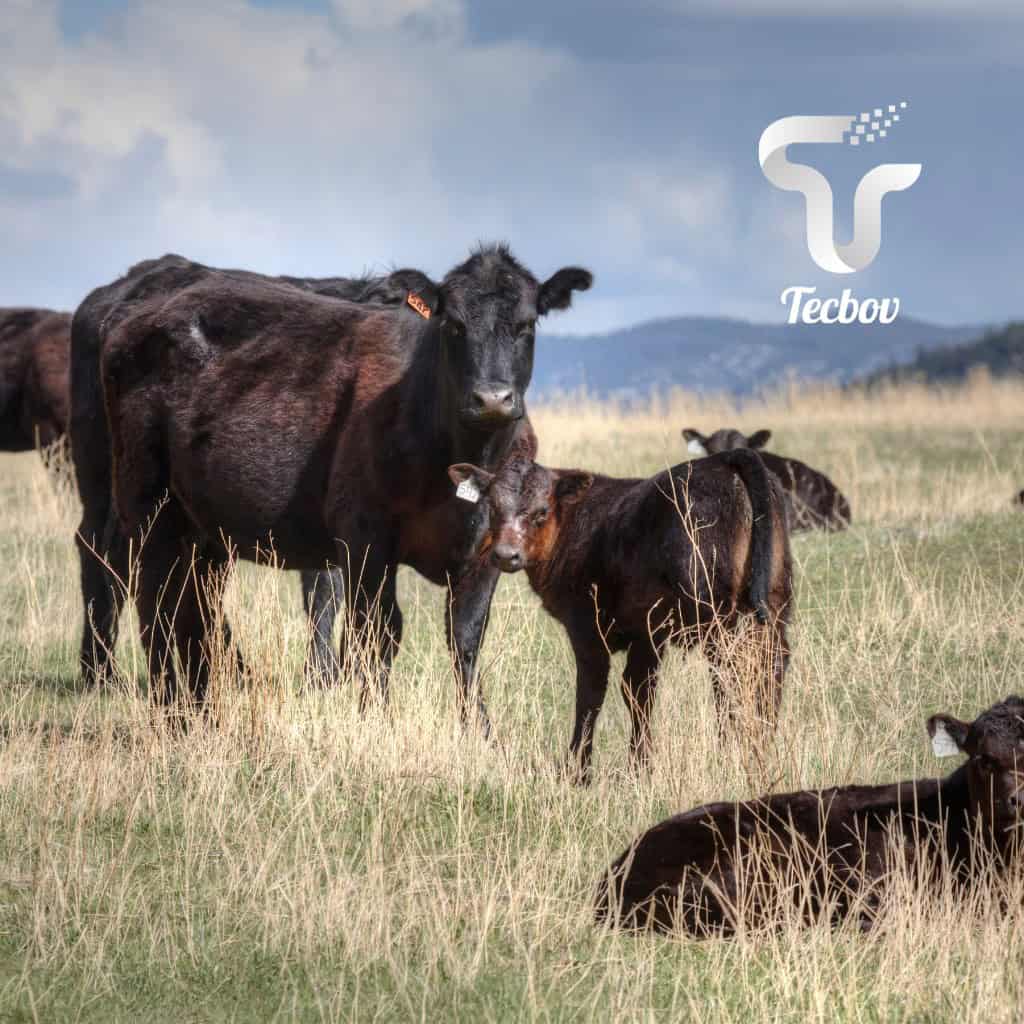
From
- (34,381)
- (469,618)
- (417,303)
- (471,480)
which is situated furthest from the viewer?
(34,381)

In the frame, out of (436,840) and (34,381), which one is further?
(34,381)

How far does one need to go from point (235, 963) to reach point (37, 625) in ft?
20.7

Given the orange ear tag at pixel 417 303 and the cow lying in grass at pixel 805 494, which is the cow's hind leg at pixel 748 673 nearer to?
the orange ear tag at pixel 417 303

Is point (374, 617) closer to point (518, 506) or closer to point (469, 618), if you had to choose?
point (469, 618)

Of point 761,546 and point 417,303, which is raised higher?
point 417,303

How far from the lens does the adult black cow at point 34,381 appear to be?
1811 centimetres

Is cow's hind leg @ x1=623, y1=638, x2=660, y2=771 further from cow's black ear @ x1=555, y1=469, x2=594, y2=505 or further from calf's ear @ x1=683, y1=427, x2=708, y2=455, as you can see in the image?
calf's ear @ x1=683, y1=427, x2=708, y2=455

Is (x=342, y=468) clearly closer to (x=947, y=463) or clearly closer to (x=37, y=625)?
(x=37, y=625)

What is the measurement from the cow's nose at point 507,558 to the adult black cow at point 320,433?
67cm

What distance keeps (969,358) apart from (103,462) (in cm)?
5519

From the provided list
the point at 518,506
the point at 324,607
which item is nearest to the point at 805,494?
the point at 324,607

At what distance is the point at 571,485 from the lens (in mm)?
8133

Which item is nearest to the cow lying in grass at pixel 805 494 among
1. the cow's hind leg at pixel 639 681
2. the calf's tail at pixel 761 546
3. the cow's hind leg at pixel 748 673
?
the cow's hind leg at pixel 639 681

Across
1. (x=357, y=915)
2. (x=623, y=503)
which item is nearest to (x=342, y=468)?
(x=623, y=503)
